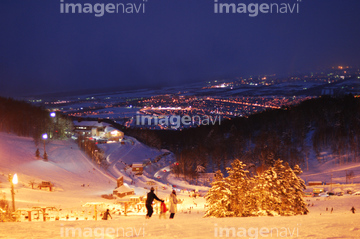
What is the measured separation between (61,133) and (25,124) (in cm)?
726

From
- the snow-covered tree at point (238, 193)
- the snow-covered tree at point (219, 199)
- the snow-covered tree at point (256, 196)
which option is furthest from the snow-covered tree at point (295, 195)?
the snow-covered tree at point (219, 199)

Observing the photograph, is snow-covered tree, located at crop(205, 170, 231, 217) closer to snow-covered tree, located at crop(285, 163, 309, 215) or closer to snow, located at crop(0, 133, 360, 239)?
snow, located at crop(0, 133, 360, 239)

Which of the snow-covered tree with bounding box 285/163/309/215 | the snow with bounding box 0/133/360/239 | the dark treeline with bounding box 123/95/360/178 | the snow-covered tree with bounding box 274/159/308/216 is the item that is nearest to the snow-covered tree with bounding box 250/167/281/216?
the snow-covered tree with bounding box 274/159/308/216

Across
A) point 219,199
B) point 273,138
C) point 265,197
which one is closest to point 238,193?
point 219,199

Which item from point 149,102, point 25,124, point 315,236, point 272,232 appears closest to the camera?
point 315,236

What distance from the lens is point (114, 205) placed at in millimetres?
24172

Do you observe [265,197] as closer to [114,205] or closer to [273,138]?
[114,205]

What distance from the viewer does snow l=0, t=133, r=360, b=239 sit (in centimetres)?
780

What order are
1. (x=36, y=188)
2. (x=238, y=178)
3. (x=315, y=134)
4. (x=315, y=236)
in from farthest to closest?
(x=315, y=134) < (x=36, y=188) < (x=238, y=178) < (x=315, y=236)

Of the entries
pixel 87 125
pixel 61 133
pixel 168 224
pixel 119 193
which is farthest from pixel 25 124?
pixel 168 224

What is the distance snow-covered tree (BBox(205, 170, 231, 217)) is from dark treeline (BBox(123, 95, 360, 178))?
3400 centimetres

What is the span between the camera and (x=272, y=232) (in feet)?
25.5

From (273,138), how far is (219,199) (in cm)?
5462

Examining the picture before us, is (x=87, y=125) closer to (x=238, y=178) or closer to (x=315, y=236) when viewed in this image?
(x=238, y=178)
